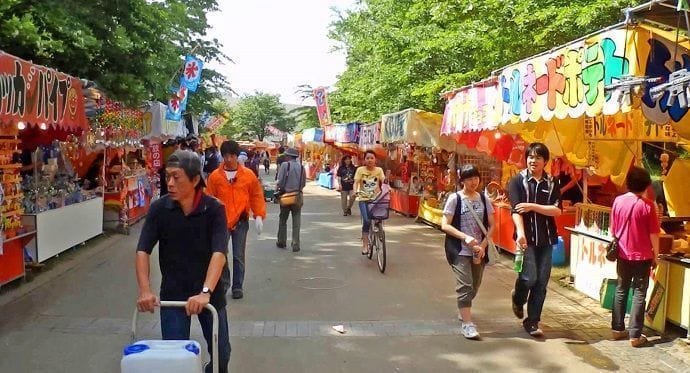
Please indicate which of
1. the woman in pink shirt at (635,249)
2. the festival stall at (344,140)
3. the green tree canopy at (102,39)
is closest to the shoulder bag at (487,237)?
the woman in pink shirt at (635,249)

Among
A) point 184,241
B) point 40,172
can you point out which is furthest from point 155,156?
point 184,241

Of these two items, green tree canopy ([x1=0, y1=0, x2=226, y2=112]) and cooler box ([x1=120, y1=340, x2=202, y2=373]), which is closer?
cooler box ([x1=120, y1=340, x2=202, y2=373])

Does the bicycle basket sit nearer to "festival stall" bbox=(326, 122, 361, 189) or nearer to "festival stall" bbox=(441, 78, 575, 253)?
"festival stall" bbox=(441, 78, 575, 253)

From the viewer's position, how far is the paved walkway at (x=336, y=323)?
5.08 metres

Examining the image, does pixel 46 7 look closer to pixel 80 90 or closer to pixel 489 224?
pixel 80 90

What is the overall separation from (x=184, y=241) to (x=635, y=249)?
4.10 metres

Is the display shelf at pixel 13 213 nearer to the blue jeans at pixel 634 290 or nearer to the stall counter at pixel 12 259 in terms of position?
the stall counter at pixel 12 259

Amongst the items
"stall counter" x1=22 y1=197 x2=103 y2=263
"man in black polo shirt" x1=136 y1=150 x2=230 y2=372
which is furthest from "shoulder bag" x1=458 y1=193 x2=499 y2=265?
"stall counter" x1=22 y1=197 x2=103 y2=263

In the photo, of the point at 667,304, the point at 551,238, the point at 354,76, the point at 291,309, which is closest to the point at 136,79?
the point at 291,309

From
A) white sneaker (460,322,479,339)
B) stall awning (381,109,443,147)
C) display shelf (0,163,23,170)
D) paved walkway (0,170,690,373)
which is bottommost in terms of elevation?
paved walkway (0,170,690,373)

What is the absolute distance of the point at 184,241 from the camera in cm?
349

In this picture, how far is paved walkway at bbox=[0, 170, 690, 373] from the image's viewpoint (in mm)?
5078

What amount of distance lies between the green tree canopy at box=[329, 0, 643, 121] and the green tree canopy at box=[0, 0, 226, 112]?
5.73m

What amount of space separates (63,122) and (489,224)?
620 centimetres
